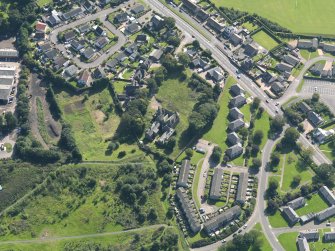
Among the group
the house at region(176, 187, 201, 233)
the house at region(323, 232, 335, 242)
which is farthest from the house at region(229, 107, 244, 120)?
the house at region(323, 232, 335, 242)

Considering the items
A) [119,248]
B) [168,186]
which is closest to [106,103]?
[168,186]

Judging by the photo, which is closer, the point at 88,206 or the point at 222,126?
the point at 88,206

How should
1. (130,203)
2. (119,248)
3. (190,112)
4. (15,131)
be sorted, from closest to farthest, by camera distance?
(119,248) < (130,203) < (15,131) < (190,112)

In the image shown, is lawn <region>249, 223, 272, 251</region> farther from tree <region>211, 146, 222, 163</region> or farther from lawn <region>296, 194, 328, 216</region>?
tree <region>211, 146, 222, 163</region>

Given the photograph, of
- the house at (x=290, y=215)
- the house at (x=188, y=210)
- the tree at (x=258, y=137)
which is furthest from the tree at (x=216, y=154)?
the house at (x=290, y=215)

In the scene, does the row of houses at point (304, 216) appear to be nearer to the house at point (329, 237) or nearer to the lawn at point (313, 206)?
the lawn at point (313, 206)

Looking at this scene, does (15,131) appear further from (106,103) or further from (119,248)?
(119,248)

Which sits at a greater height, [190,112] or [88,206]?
[190,112]
